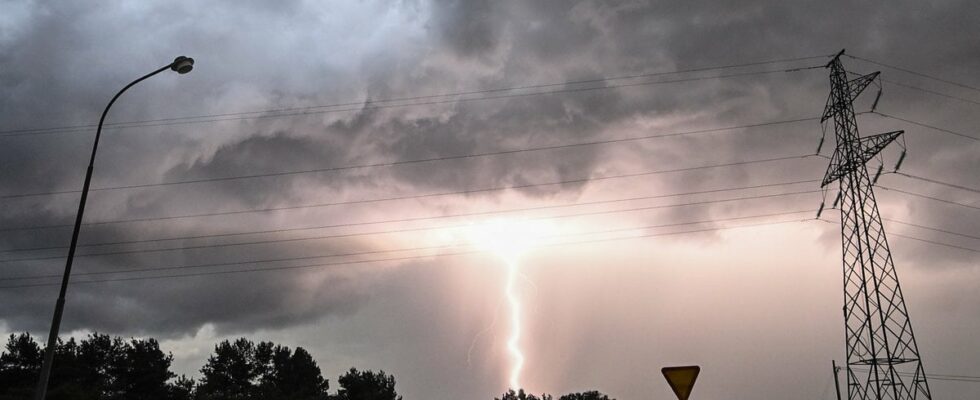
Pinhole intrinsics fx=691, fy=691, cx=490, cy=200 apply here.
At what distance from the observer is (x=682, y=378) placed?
515 inches

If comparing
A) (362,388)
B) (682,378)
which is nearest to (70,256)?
(682,378)

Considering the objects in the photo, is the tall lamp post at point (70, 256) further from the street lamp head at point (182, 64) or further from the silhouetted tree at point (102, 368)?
the silhouetted tree at point (102, 368)

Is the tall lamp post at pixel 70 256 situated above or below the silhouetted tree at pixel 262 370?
below

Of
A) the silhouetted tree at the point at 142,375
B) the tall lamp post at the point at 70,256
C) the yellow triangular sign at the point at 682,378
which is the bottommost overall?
the yellow triangular sign at the point at 682,378

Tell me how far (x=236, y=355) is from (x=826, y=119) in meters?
81.9

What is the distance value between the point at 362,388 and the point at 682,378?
83.4 metres

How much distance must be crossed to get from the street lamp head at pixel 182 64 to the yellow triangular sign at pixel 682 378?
64.2 ft

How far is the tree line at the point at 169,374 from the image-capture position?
273 feet

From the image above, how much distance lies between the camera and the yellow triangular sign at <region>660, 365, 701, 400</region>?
13.0 meters

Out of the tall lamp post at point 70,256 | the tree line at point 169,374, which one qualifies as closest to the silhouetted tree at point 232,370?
the tree line at point 169,374

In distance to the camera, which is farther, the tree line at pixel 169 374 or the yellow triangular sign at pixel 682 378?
the tree line at pixel 169 374

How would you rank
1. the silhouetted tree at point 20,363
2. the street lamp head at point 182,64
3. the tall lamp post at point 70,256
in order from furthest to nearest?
the silhouetted tree at point 20,363 → the street lamp head at point 182,64 → the tall lamp post at point 70,256

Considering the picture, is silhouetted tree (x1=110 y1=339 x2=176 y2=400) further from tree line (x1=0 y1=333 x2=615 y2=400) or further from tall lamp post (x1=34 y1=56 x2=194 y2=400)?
tall lamp post (x1=34 y1=56 x2=194 y2=400)

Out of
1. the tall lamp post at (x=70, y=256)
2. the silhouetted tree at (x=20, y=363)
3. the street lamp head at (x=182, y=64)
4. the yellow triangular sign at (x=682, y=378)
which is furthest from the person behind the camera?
the silhouetted tree at (x=20, y=363)
